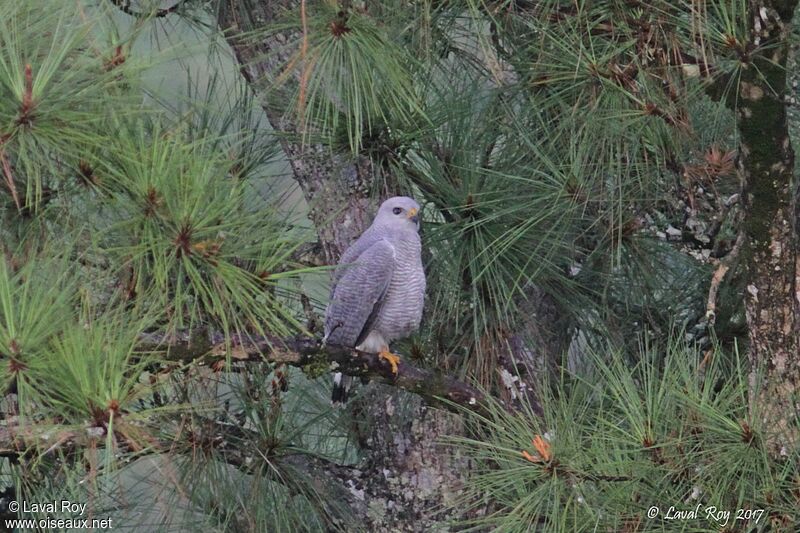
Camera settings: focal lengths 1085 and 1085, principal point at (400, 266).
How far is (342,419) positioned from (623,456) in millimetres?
1032

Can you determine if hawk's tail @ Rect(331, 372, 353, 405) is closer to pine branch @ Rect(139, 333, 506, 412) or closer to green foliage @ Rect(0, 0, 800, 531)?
green foliage @ Rect(0, 0, 800, 531)

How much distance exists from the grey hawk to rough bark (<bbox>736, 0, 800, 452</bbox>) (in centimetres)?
78

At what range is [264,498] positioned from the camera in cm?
225

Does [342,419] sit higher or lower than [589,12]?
lower

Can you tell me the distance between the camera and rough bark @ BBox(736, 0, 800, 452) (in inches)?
65.7

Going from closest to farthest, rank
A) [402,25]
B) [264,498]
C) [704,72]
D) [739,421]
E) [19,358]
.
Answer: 1. [19,358]
2. [739,421]
3. [704,72]
4. [402,25]
5. [264,498]

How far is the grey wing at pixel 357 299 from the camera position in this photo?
8.05 ft

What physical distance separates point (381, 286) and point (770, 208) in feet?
3.35

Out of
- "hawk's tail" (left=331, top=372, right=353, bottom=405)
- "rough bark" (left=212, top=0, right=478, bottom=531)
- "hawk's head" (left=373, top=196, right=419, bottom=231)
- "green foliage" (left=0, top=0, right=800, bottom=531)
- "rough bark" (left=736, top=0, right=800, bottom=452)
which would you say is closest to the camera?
"green foliage" (left=0, top=0, right=800, bottom=531)

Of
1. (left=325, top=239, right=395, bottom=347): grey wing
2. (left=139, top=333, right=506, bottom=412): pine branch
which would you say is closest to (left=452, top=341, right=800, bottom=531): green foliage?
(left=139, top=333, right=506, bottom=412): pine branch

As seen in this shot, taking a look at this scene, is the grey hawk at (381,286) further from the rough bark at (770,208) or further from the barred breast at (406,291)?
the rough bark at (770,208)

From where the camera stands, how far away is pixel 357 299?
2500mm

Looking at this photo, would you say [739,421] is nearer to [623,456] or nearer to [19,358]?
[623,456]

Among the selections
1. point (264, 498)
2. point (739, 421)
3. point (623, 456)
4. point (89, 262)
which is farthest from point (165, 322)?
point (739, 421)
